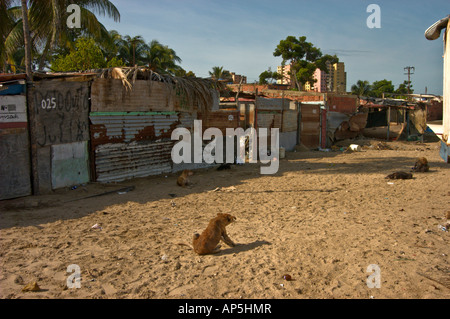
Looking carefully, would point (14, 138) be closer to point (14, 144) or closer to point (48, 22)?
point (14, 144)

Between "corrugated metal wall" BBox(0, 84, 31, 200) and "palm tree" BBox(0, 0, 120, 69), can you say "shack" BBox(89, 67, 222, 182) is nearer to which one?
"corrugated metal wall" BBox(0, 84, 31, 200)

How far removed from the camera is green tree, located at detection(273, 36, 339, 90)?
35625 millimetres

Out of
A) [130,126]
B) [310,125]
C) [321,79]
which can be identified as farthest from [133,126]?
[321,79]

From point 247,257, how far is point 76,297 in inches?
79.5

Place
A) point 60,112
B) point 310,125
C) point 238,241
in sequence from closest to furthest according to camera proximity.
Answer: point 238,241 < point 60,112 < point 310,125

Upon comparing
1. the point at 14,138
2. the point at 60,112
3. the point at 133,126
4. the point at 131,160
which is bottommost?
the point at 131,160

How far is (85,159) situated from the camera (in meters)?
8.20

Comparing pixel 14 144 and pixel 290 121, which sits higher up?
pixel 290 121

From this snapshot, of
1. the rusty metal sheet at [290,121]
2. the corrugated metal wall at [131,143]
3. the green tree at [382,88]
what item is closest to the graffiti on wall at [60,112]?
the corrugated metal wall at [131,143]

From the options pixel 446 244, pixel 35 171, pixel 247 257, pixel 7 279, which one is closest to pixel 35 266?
pixel 7 279

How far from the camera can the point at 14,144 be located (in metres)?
6.84

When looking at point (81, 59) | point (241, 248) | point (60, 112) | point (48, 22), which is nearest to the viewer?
point (241, 248)

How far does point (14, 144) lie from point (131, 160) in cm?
290
